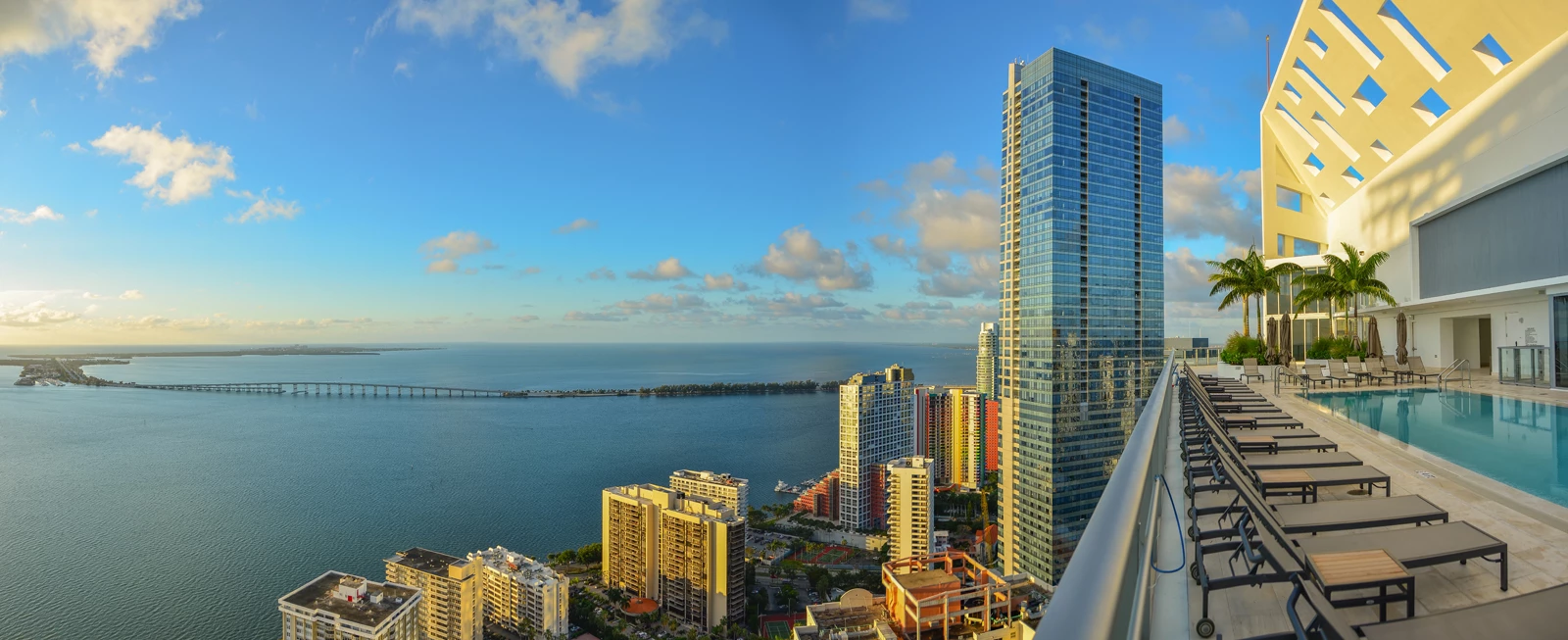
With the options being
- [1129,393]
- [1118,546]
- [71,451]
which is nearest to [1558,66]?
[1118,546]

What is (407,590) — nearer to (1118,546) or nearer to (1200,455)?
(1200,455)

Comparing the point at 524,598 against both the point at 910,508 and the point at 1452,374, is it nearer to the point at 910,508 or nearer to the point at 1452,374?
the point at 910,508

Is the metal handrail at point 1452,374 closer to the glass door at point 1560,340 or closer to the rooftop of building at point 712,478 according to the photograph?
the glass door at point 1560,340

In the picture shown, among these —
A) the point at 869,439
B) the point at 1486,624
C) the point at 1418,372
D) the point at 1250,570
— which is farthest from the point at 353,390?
the point at 1486,624

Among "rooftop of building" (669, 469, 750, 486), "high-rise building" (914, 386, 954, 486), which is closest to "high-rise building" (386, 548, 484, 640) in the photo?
"rooftop of building" (669, 469, 750, 486)

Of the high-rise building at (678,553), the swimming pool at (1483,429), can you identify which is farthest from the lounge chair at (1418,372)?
the high-rise building at (678,553)
